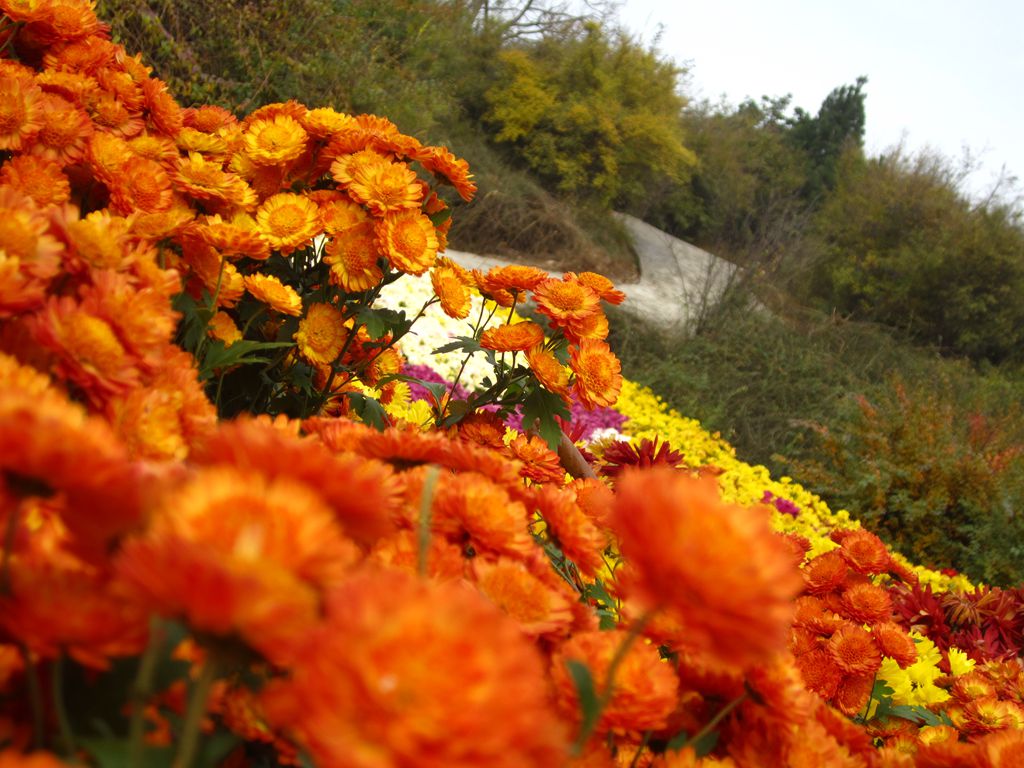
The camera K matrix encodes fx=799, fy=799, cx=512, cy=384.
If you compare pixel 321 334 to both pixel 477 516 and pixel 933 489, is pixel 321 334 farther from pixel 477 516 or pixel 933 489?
pixel 933 489

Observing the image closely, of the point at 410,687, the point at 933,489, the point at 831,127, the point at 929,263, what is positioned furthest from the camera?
the point at 831,127

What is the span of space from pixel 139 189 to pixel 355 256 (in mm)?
346

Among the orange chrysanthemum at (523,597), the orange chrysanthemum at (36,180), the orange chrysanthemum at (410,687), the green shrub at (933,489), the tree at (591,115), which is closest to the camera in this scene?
the orange chrysanthemum at (410,687)

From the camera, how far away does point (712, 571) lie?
353mm

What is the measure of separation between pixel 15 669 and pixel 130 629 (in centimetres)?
8

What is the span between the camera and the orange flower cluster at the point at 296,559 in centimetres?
30

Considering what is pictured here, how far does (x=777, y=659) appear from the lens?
62 centimetres

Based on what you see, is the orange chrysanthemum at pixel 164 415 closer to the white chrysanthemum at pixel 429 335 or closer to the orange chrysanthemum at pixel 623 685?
the orange chrysanthemum at pixel 623 685

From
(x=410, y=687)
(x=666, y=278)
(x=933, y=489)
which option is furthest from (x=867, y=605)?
(x=666, y=278)

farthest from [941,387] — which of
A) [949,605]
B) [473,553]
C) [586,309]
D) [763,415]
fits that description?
[473,553]

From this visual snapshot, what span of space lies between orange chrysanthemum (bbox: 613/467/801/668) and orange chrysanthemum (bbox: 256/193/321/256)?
0.88 meters

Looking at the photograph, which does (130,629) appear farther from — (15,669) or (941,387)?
(941,387)

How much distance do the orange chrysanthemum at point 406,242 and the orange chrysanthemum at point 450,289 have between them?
0.15 m

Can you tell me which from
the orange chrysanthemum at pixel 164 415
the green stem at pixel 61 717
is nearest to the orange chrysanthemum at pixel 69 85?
the orange chrysanthemum at pixel 164 415
